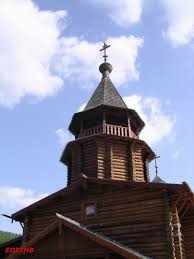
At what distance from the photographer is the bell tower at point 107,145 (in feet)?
68.1

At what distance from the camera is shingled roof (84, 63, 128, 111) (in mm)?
23859

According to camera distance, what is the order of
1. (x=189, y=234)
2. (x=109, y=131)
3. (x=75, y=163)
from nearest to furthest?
1. (x=189, y=234)
2. (x=75, y=163)
3. (x=109, y=131)

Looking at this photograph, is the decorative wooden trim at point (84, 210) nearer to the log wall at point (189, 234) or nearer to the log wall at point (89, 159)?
the log wall at point (89, 159)

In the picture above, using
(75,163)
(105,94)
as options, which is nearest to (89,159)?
(75,163)

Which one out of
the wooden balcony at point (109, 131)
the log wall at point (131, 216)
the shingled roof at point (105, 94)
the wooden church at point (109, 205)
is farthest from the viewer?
the shingled roof at point (105, 94)

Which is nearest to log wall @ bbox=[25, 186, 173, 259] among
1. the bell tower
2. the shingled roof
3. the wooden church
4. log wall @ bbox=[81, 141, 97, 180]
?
the wooden church

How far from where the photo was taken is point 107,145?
830 inches

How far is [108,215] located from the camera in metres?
17.2

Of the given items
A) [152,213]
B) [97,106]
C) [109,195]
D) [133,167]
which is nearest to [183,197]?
[152,213]

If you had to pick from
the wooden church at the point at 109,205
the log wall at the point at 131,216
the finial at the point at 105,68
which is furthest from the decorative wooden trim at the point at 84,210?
the finial at the point at 105,68

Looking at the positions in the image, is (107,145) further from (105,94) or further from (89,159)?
(105,94)

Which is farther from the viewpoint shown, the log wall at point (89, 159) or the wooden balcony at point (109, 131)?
the wooden balcony at point (109, 131)

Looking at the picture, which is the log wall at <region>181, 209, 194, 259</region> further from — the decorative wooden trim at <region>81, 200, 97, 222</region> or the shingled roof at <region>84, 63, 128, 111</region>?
the shingled roof at <region>84, 63, 128, 111</region>

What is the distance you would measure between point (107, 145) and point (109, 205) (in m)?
4.52
